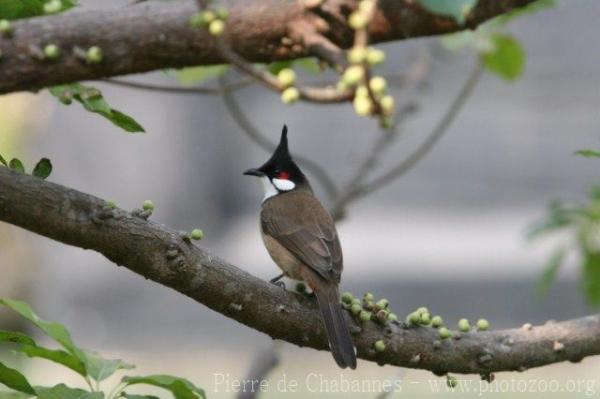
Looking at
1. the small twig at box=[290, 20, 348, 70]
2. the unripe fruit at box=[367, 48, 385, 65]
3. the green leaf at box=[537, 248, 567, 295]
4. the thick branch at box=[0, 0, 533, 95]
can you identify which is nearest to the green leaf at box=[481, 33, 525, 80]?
the green leaf at box=[537, 248, 567, 295]

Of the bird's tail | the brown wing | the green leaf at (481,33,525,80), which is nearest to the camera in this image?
the bird's tail

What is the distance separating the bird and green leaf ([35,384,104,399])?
907 millimetres

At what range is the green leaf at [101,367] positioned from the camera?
6.77 ft

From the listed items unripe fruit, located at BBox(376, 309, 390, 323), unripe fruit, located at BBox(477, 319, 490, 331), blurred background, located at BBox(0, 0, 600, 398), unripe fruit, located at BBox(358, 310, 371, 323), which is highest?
blurred background, located at BBox(0, 0, 600, 398)

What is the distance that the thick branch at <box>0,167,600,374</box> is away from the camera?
196cm

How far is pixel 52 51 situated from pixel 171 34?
23cm

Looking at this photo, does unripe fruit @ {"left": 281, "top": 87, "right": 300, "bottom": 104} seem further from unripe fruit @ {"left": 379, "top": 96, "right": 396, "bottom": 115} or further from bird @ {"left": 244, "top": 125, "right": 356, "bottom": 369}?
bird @ {"left": 244, "top": 125, "right": 356, "bottom": 369}

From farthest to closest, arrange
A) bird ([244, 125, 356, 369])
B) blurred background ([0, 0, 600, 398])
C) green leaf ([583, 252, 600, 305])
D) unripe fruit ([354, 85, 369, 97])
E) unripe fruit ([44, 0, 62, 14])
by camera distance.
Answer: blurred background ([0, 0, 600, 398]) → green leaf ([583, 252, 600, 305]) → bird ([244, 125, 356, 369]) → unripe fruit ([44, 0, 62, 14]) → unripe fruit ([354, 85, 369, 97])

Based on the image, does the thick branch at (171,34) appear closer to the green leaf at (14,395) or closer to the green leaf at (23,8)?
the green leaf at (23,8)

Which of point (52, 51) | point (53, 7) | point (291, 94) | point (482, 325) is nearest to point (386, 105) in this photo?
point (291, 94)

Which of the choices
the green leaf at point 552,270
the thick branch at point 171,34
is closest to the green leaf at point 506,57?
the green leaf at point 552,270

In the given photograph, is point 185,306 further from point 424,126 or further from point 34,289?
point 424,126

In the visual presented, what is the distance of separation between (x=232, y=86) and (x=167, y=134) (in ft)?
17.7

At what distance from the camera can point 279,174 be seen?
4.02 metres
